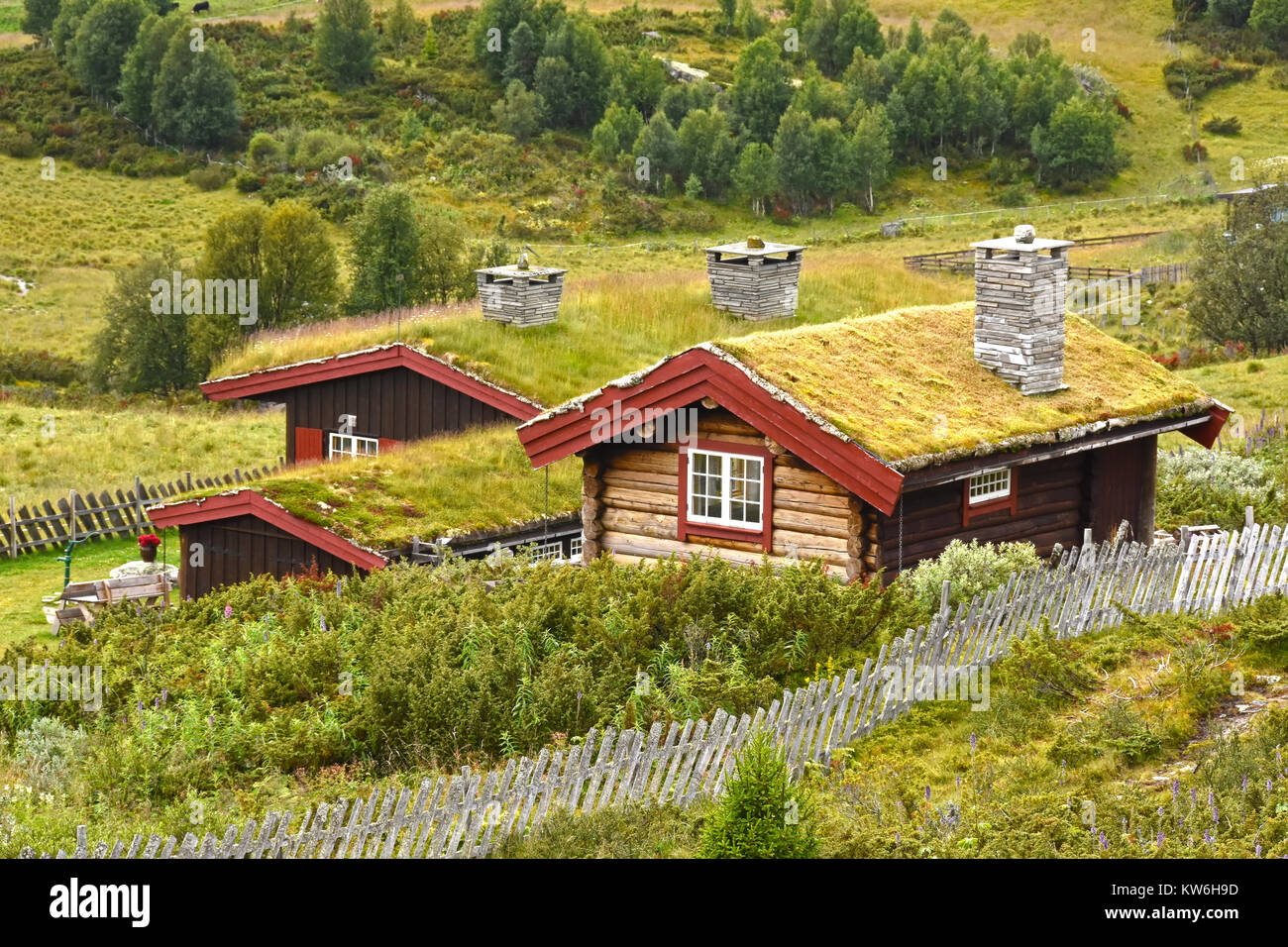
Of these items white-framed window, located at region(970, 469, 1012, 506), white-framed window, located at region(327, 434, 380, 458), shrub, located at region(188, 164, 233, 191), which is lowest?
shrub, located at region(188, 164, 233, 191)

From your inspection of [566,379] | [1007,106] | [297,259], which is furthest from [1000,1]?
[566,379]

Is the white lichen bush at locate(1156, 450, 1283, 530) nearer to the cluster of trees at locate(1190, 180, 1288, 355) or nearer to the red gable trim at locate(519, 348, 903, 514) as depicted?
the red gable trim at locate(519, 348, 903, 514)

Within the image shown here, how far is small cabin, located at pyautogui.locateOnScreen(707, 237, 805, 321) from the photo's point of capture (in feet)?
109

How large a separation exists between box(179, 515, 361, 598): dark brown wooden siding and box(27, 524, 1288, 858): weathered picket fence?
11.2 metres

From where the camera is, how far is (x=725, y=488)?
19.8m

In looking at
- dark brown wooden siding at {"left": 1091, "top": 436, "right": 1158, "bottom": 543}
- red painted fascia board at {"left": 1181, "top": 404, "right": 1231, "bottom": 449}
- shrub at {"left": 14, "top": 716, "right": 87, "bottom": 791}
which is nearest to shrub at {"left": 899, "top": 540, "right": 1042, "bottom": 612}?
dark brown wooden siding at {"left": 1091, "top": 436, "right": 1158, "bottom": 543}

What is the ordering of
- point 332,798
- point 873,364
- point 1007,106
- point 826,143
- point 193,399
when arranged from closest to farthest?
point 332,798, point 873,364, point 193,399, point 826,143, point 1007,106

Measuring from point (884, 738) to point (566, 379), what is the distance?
636 inches

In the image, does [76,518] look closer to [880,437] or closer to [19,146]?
[880,437]

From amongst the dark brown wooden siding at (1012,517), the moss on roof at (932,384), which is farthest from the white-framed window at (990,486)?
the moss on roof at (932,384)

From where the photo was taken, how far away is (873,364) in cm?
2066

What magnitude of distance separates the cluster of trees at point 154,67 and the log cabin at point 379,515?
70.4 meters

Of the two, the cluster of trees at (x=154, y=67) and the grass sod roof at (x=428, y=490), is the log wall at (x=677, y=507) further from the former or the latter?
the cluster of trees at (x=154, y=67)

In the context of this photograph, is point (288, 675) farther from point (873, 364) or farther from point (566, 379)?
point (566, 379)
